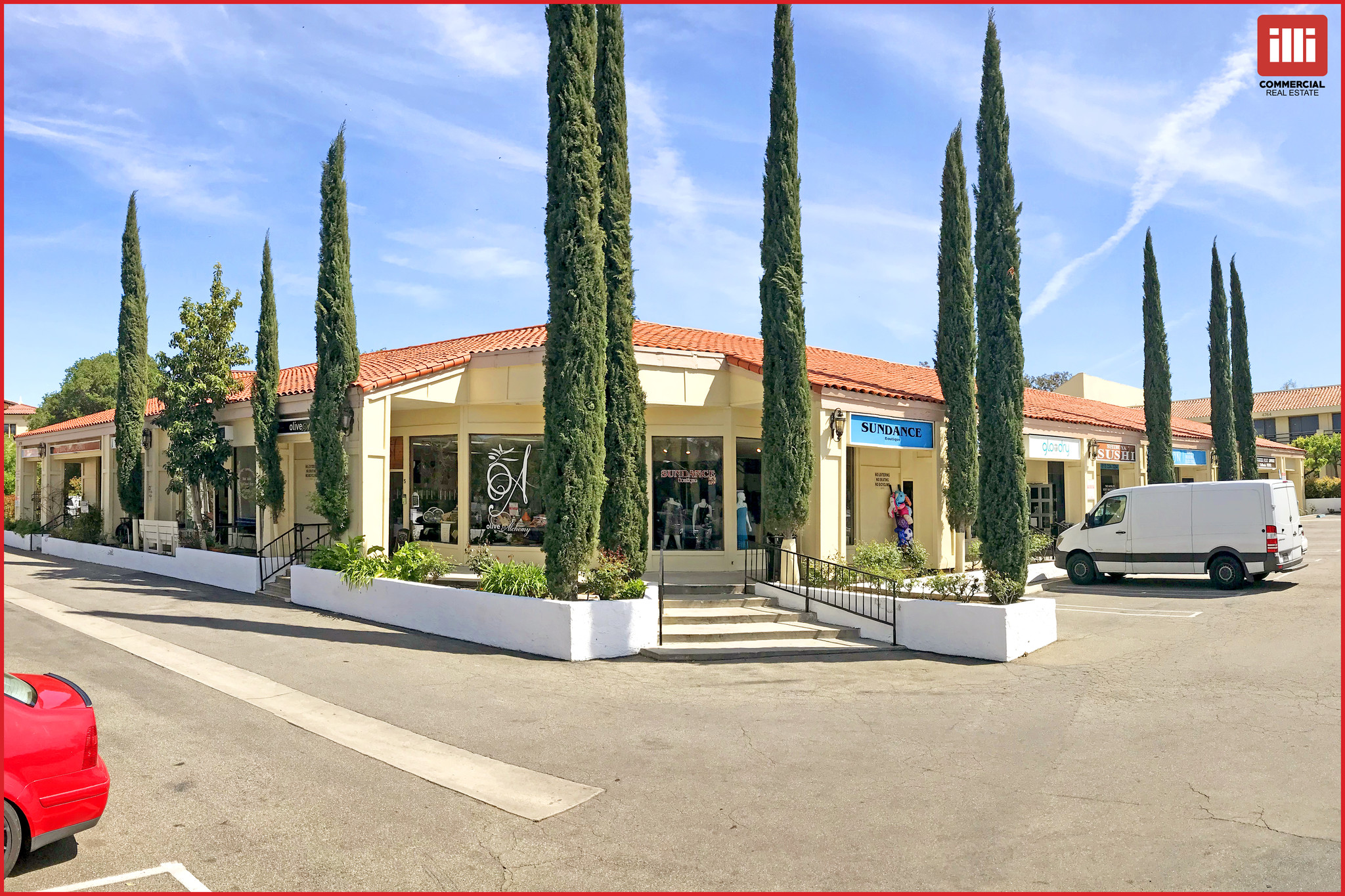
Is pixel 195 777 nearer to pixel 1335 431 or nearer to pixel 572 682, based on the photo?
pixel 572 682

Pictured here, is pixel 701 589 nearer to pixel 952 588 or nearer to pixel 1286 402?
pixel 952 588

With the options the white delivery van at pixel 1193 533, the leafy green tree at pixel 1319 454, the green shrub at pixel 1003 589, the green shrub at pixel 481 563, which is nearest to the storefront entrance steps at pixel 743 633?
the green shrub at pixel 1003 589

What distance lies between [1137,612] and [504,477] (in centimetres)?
1169

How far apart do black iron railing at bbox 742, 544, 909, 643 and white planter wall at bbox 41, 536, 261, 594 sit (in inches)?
395

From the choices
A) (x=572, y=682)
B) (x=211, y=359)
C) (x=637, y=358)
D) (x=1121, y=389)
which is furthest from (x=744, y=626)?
(x=1121, y=389)

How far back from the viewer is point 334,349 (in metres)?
15.9

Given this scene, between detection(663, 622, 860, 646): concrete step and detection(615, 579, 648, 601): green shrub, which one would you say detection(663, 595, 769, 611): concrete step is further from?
detection(615, 579, 648, 601): green shrub

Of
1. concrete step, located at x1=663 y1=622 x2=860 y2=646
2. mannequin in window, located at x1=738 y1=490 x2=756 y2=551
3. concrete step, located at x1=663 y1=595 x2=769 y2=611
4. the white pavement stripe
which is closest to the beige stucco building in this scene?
mannequin in window, located at x1=738 y1=490 x2=756 y2=551

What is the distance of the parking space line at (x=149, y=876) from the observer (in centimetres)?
475

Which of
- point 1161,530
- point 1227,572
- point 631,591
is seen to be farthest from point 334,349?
point 1227,572

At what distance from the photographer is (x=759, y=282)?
49.1ft

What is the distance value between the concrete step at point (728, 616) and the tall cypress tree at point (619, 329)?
998mm

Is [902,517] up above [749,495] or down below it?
below

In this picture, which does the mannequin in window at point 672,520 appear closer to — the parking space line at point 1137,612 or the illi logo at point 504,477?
the illi logo at point 504,477
